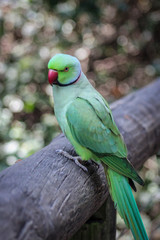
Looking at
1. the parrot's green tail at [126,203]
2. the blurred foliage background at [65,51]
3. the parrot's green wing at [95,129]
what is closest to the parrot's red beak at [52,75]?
the parrot's green wing at [95,129]

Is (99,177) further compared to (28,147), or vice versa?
(28,147)

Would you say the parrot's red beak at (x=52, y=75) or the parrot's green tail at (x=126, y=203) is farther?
the parrot's red beak at (x=52, y=75)

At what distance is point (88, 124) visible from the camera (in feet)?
4.73

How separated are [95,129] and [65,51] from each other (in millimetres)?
2895

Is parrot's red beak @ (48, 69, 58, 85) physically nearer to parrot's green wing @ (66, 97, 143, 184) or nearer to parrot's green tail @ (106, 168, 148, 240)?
parrot's green wing @ (66, 97, 143, 184)

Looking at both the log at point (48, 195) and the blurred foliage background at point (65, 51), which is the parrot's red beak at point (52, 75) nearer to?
the log at point (48, 195)

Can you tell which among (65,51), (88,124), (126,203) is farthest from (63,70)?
(65,51)

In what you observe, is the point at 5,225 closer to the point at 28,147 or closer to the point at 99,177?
the point at 99,177

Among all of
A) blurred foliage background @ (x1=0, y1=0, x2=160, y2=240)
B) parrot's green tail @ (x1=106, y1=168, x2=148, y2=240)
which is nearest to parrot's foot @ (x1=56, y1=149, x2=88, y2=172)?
parrot's green tail @ (x1=106, y1=168, x2=148, y2=240)

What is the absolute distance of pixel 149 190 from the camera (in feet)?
10.2

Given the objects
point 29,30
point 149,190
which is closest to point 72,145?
point 149,190

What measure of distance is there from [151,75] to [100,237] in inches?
132

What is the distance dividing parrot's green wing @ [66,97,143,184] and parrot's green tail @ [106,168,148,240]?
0.27ft

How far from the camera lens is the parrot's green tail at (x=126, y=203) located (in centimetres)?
120
